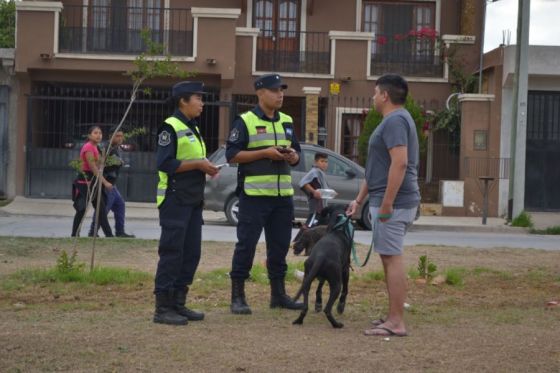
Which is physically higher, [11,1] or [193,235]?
[11,1]

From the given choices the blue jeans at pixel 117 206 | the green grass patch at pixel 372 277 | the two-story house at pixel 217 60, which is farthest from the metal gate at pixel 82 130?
the green grass patch at pixel 372 277

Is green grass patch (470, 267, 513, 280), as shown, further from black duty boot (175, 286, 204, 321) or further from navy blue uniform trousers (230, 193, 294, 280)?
black duty boot (175, 286, 204, 321)

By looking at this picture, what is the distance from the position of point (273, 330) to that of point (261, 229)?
113 cm

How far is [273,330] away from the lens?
726 cm

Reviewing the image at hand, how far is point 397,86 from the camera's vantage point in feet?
23.9

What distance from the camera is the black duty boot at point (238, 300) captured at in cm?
793

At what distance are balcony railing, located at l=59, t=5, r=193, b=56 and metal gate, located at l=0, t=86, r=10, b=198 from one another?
176 cm

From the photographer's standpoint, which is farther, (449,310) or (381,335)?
(449,310)

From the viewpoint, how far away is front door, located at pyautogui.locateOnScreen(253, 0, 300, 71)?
81.4ft

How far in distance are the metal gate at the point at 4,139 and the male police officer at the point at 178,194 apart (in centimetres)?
1699

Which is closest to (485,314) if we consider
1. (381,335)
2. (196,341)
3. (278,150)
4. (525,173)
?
(381,335)

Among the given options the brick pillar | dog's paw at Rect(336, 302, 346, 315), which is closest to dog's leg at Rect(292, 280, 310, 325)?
dog's paw at Rect(336, 302, 346, 315)

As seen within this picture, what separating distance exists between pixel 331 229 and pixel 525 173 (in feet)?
54.5

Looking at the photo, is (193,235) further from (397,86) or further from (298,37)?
(298,37)
